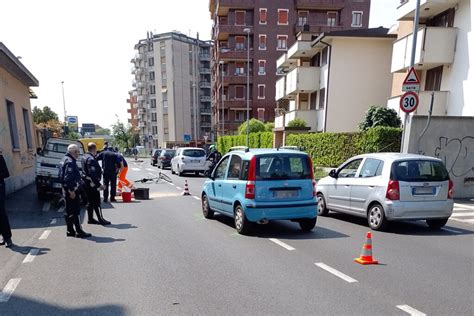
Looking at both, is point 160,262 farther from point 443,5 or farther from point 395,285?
point 443,5

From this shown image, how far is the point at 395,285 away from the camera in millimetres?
4492

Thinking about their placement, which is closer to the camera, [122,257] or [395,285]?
[395,285]

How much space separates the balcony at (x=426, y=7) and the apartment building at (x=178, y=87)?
52.8m

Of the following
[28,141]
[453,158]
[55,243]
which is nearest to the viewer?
[55,243]

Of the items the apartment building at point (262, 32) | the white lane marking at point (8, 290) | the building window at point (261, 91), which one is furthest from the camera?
the building window at point (261, 91)

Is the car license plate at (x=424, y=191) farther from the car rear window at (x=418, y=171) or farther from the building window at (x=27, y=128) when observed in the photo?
the building window at (x=27, y=128)

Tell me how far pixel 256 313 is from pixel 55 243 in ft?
15.4

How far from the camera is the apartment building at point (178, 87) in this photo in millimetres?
71062

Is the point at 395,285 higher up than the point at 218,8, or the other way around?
the point at 218,8

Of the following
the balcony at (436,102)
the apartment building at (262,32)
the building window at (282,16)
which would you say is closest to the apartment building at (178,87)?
the apartment building at (262,32)

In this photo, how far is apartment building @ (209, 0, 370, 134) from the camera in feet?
164

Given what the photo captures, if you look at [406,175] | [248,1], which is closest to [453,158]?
[406,175]

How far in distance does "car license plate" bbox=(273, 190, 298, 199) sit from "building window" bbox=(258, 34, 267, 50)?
47422 millimetres

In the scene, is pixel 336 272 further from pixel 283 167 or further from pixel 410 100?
pixel 410 100
